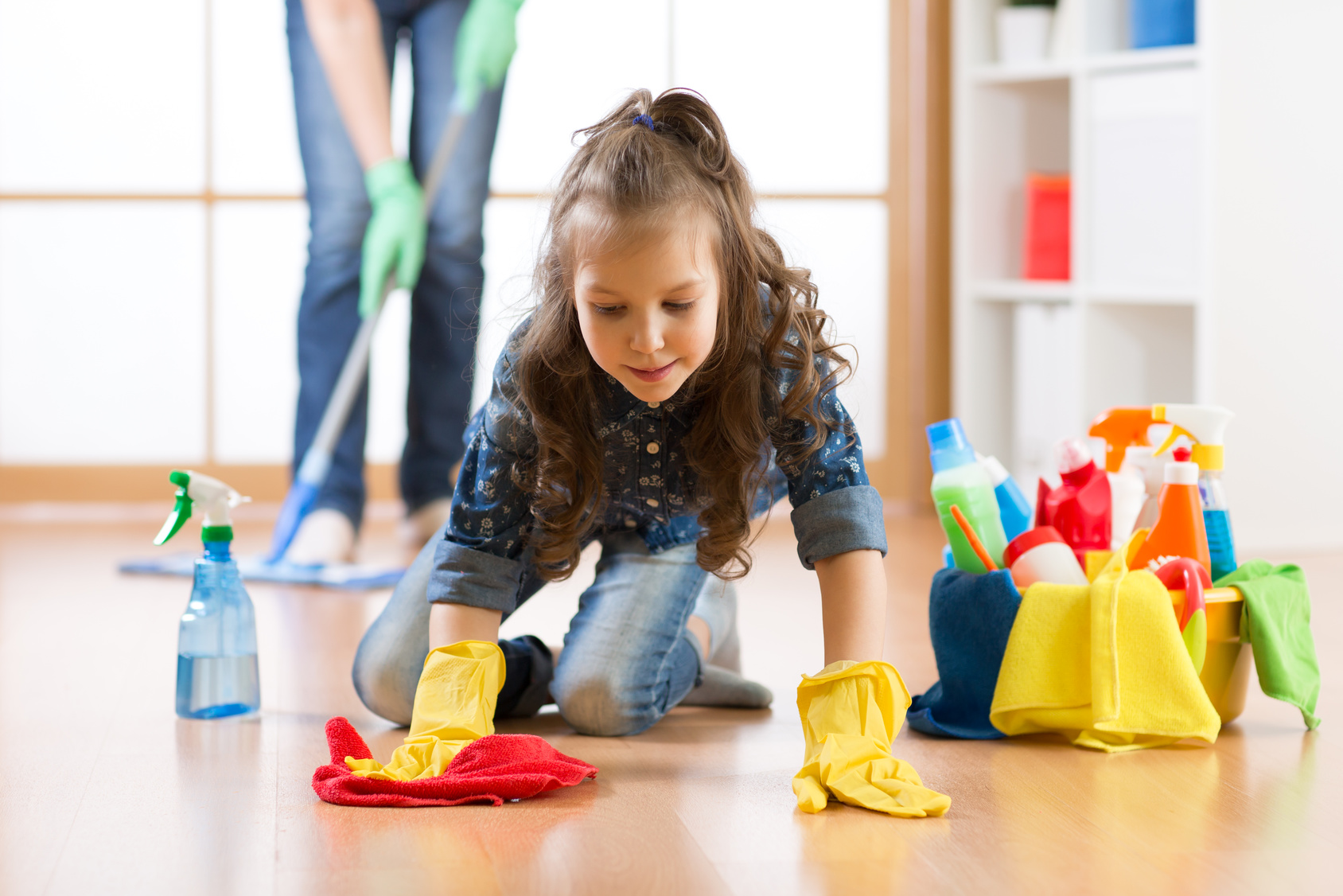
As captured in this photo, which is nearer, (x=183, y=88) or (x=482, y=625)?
(x=482, y=625)

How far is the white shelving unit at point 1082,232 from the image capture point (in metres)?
2.12

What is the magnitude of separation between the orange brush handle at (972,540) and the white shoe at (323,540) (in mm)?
1158

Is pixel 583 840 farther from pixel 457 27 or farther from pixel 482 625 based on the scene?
Answer: pixel 457 27

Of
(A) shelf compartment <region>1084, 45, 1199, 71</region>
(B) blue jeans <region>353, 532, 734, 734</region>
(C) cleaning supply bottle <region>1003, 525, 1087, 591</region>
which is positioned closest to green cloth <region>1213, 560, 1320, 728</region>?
(C) cleaning supply bottle <region>1003, 525, 1087, 591</region>

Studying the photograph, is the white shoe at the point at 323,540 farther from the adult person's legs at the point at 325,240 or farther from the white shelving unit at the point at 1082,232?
the white shelving unit at the point at 1082,232

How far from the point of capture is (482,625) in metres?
1.06

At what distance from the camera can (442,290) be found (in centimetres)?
238

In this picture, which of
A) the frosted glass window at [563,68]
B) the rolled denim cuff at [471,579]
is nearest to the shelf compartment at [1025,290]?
the frosted glass window at [563,68]

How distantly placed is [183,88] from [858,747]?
2058mm

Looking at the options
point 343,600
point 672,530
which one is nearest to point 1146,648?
point 672,530

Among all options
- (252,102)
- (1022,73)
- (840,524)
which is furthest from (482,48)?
(840,524)

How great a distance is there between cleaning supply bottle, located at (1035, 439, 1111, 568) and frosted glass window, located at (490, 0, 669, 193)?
161 cm


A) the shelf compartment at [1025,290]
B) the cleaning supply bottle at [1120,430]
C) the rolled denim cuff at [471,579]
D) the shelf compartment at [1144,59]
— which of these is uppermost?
the shelf compartment at [1144,59]

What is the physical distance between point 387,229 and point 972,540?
142 cm
